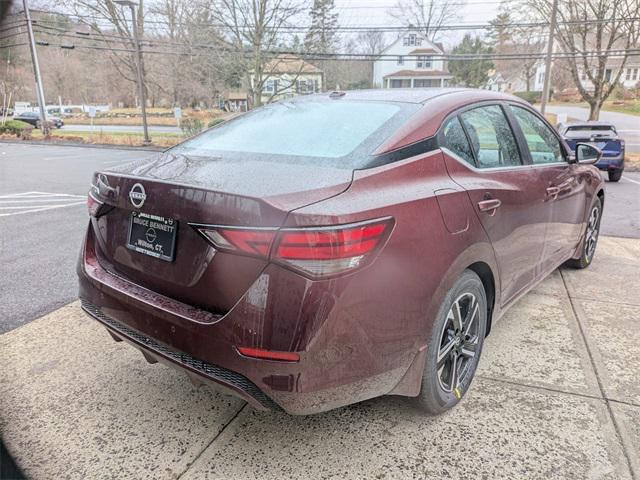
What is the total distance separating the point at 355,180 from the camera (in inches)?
72.1

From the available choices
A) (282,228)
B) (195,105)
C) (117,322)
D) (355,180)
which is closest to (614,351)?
(355,180)

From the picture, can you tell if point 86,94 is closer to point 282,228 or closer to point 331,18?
point 331,18

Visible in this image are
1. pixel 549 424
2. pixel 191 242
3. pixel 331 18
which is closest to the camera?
pixel 191 242

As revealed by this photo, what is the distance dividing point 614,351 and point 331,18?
3059cm

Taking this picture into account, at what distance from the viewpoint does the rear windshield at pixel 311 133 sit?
82.0 inches

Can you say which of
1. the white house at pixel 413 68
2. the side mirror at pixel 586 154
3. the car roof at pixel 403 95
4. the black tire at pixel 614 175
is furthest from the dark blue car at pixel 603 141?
the white house at pixel 413 68

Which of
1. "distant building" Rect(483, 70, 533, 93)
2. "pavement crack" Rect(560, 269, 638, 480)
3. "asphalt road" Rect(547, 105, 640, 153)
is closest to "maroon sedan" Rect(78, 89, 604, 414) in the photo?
"pavement crack" Rect(560, 269, 638, 480)

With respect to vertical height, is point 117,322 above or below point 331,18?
below

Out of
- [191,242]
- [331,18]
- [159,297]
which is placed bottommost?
[159,297]

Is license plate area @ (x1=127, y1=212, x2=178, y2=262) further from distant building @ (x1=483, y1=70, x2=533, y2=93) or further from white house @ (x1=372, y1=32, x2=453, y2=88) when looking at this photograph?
distant building @ (x1=483, y1=70, x2=533, y2=93)

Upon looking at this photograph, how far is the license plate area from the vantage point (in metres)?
1.89

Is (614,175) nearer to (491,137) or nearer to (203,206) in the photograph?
(491,137)

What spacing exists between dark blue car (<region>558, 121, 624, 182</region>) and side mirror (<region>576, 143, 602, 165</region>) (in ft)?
25.5

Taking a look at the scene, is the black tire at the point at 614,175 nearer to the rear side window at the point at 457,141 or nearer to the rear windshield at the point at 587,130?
the rear windshield at the point at 587,130
